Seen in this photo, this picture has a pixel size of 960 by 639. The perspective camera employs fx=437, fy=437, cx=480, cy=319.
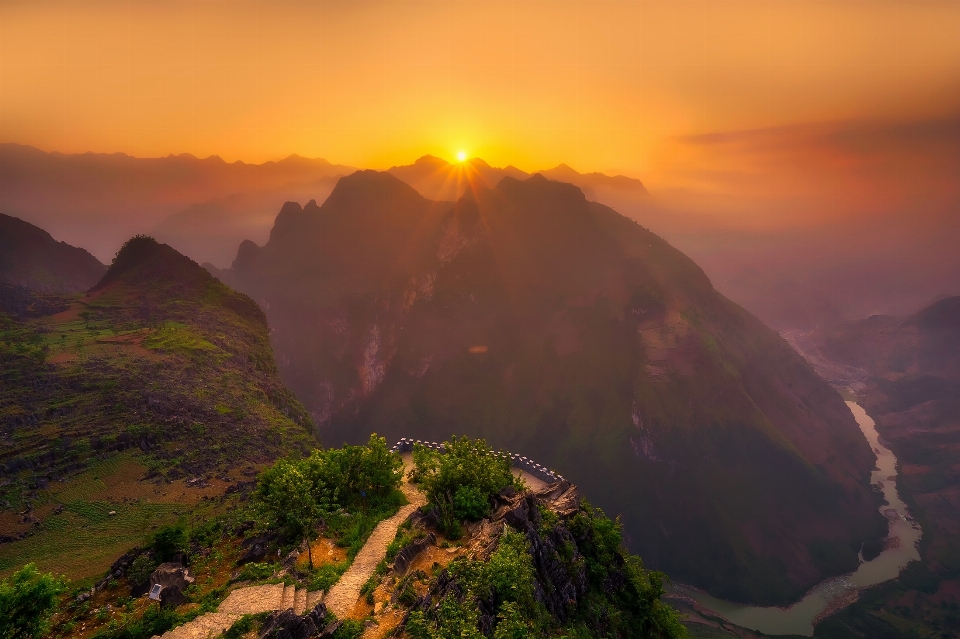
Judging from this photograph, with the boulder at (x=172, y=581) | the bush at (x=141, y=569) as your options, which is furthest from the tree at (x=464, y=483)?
the bush at (x=141, y=569)

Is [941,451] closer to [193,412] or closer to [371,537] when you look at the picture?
[371,537]

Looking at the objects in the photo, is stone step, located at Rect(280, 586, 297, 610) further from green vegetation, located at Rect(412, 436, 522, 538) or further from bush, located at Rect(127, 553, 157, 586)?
green vegetation, located at Rect(412, 436, 522, 538)

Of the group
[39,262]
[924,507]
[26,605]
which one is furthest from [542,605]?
[39,262]

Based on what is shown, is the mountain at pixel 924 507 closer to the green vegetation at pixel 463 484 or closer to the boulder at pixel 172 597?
the green vegetation at pixel 463 484

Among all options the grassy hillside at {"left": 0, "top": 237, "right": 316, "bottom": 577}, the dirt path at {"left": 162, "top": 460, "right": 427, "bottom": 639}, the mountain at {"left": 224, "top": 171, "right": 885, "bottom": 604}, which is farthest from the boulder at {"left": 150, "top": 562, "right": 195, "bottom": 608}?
the mountain at {"left": 224, "top": 171, "right": 885, "bottom": 604}

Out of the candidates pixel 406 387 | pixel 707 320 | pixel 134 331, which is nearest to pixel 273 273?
pixel 406 387
